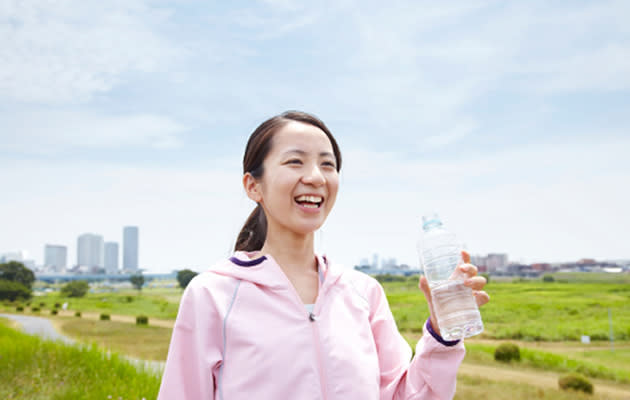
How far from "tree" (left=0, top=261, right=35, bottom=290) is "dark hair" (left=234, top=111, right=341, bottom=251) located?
43.9m

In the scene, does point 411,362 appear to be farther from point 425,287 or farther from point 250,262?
point 250,262

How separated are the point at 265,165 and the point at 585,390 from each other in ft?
41.5

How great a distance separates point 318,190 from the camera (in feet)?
6.52

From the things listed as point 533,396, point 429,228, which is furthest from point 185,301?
point 533,396

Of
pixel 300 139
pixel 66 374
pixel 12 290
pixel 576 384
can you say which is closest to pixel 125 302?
pixel 12 290

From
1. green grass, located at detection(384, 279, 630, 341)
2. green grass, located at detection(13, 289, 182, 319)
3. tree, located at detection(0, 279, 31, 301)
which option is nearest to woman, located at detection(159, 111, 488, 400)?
green grass, located at detection(384, 279, 630, 341)

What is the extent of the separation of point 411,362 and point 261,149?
3.45 feet

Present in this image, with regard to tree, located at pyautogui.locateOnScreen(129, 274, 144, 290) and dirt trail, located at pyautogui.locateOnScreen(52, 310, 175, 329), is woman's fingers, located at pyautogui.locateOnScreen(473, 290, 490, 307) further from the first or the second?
tree, located at pyautogui.locateOnScreen(129, 274, 144, 290)

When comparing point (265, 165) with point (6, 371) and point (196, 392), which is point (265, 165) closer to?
point (196, 392)

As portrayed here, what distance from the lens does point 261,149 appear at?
82.9 inches

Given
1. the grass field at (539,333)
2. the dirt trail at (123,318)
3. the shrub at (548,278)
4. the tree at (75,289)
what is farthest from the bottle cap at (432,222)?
the tree at (75,289)

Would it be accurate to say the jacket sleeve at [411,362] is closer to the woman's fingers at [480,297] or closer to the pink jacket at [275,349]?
the pink jacket at [275,349]

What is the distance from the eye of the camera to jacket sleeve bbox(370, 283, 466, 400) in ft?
5.97

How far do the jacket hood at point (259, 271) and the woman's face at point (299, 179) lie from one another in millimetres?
178
